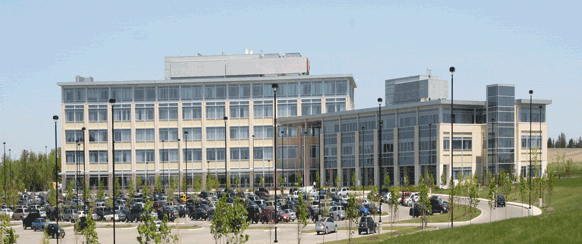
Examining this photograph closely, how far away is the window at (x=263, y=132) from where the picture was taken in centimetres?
12612

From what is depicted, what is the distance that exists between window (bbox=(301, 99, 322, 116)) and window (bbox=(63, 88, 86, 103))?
45.6m

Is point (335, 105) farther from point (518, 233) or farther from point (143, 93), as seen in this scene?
point (518, 233)

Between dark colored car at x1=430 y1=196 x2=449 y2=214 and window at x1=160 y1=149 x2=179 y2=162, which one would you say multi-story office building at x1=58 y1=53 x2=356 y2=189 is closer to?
window at x1=160 y1=149 x2=179 y2=162

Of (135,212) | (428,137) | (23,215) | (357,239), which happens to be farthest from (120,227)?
(428,137)

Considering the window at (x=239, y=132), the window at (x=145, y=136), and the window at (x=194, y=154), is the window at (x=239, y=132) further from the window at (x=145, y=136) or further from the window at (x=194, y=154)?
the window at (x=145, y=136)

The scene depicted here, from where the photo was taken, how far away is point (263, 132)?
126562 millimetres

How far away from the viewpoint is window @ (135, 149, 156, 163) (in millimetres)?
128625

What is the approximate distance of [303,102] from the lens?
125 meters

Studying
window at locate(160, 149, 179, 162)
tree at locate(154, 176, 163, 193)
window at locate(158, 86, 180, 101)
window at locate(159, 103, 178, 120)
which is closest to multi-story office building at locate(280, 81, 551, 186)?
tree at locate(154, 176, 163, 193)

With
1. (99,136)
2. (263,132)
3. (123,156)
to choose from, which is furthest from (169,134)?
(263,132)

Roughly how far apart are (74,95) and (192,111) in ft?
81.7

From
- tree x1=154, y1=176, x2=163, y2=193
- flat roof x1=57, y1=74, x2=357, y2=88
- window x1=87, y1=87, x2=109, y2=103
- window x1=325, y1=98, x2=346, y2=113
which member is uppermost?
flat roof x1=57, y1=74, x2=357, y2=88

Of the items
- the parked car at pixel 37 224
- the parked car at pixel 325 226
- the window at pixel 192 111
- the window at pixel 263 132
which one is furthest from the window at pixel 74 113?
the parked car at pixel 325 226

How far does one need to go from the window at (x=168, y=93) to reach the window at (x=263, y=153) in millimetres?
20105
